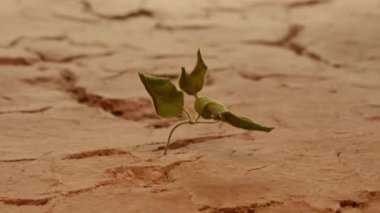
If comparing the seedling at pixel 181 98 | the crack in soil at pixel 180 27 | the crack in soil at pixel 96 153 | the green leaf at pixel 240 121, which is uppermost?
the seedling at pixel 181 98

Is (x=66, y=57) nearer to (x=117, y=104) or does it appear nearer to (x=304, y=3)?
(x=117, y=104)

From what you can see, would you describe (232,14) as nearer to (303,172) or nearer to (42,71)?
(42,71)

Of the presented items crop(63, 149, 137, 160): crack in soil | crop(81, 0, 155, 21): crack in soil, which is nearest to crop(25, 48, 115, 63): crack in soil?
crop(81, 0, 155, 21): crack in soil

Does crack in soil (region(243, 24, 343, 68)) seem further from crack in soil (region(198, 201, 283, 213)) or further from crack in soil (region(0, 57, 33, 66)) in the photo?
crack in soil (region(198, 201, 283, 213))

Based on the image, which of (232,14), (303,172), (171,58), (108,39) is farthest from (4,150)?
(232,14)

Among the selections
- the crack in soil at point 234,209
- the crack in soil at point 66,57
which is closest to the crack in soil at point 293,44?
the crack in soil at point 66,57

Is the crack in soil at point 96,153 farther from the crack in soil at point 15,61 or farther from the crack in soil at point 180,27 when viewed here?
the crack in soil at point 180,27
